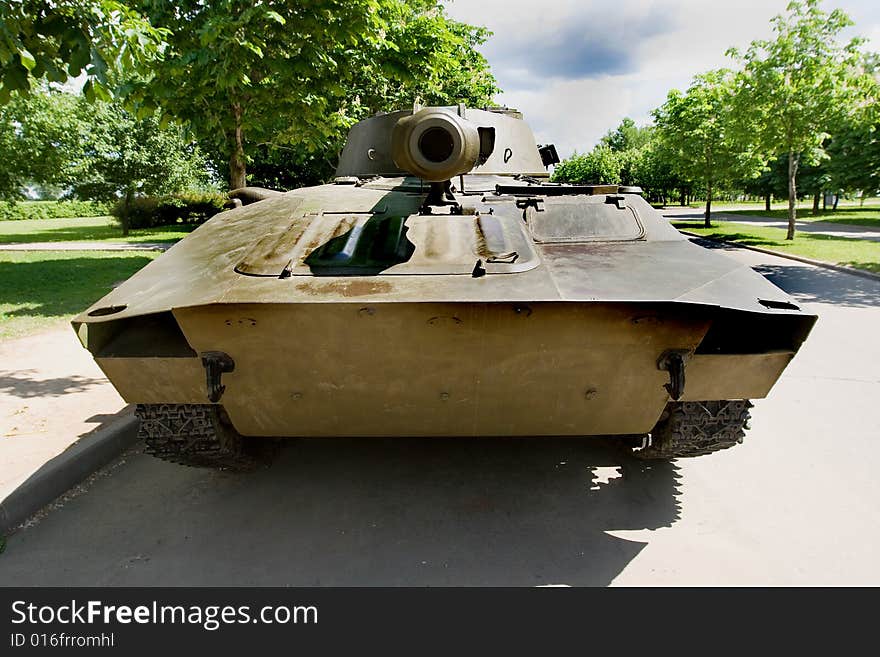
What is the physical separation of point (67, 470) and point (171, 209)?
27048 mm

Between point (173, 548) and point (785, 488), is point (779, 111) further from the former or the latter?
point (173, 548)

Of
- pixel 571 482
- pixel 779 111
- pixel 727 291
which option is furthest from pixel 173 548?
pixel 779 111

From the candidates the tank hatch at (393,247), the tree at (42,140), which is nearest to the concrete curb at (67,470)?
the tank hatch at (393,247)

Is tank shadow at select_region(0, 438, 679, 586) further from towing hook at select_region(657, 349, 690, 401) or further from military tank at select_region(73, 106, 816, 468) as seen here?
towing hook at select_region(657, 349, 690, 401)

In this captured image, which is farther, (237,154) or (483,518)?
(237,154)

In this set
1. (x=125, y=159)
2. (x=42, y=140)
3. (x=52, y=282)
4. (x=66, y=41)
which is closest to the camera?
(x=66, y=41)

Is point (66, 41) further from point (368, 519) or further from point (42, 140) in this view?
point (42, 140)

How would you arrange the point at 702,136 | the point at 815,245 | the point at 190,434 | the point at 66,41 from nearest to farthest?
the point at 190,434, the point at 66,41, the point at 815,245, the point at 702,136

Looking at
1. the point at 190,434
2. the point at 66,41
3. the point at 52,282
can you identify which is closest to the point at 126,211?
the point at 52,282

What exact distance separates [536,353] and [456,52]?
58.2 ft

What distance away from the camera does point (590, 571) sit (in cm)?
284

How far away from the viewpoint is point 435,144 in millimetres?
2605

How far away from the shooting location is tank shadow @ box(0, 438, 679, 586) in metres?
2.84

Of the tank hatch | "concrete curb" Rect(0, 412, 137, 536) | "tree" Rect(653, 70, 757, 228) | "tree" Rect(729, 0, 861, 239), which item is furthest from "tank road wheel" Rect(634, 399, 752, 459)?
"tree" Rect(653, 70, 757, 228)
